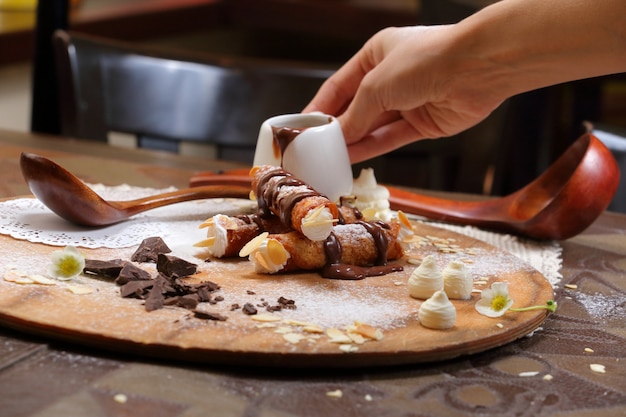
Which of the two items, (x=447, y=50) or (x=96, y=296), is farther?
(x=447, y=50)

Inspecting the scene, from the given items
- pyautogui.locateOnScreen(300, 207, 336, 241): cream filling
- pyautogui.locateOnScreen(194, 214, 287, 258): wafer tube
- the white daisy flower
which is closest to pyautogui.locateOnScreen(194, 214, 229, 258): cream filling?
pyautogui.locateOnScreen(194, 214, 287, 258): wafer tube

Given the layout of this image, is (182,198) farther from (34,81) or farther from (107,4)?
(107,4)

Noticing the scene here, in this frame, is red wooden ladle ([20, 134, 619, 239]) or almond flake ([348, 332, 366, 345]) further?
red wooden ladle ([20, 134, 619, 239])

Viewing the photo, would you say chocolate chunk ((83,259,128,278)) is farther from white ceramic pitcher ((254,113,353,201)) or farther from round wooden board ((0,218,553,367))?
white ceramic pitcher ((254,113,353,201))

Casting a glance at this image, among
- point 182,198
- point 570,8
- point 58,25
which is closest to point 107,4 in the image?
point 58,25

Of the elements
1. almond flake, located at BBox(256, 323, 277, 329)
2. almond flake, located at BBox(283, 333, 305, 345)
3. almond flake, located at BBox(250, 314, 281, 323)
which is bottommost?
almond flake, located at BBox(256, 323, 277, 329)

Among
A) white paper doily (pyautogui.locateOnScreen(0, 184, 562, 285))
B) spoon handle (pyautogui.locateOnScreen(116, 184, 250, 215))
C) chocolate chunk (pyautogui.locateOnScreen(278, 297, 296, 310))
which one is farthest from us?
spoon handle (pyautogui.locateOnScreen(116, 184, 250, 215))
